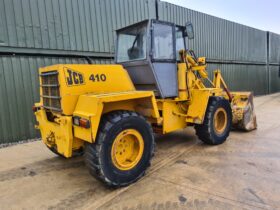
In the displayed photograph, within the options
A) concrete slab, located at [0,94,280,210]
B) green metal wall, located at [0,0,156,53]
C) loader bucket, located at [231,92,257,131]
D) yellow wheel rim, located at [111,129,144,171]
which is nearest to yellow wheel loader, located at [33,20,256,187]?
yellow wheel rim, located at [111,129,144,171]

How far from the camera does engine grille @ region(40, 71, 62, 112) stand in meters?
3.31

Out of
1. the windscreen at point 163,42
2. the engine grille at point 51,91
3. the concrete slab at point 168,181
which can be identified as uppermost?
the windscreen at point 163,42

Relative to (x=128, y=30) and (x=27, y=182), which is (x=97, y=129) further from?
(x=128, y=30)

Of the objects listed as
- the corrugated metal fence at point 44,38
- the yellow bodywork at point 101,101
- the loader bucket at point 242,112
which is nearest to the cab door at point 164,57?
the yellow bodywork at point 101,101

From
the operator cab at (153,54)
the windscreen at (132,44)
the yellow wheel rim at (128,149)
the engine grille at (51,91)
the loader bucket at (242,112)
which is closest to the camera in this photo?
the yellow wheel rim at (128,149)

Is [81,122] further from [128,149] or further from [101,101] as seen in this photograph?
[128,149]

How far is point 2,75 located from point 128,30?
10.7 ft

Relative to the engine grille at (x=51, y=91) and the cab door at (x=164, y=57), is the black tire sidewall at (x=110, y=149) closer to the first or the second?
the engine grille at (x=51, y=91)

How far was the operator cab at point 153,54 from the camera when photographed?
392cm

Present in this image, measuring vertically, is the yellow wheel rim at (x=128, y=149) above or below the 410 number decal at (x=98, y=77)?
below

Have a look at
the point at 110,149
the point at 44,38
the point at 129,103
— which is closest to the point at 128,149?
the point at 110,149

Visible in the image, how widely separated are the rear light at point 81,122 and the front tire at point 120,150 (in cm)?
22

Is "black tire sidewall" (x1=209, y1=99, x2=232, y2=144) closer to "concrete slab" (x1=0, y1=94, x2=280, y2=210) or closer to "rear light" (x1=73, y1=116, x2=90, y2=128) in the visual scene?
"concrete slab" (x1=0, y1=94, x2=280, y2=210)

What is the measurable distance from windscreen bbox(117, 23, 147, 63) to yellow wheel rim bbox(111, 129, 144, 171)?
140 cm
